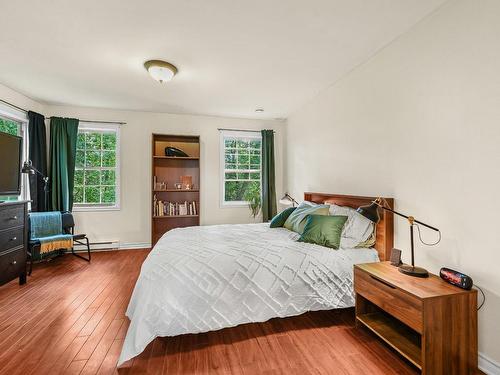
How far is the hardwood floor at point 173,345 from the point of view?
5.29ft

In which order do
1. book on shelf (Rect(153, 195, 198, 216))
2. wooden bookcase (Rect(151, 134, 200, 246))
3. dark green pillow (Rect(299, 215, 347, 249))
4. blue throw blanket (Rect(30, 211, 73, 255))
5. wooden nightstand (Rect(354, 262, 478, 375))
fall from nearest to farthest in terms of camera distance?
wooden nightstand (Rect(354, 262, 478, 375)) → dark green pillow (Rect(299, 215, 347, 249)) → blue throw blanket (Rect(30, 211, 73, 255)) → book on shelf (Rect(153, 195, 198, 216)) → wooden bookcase (Rect(151, 134, 200, 246))

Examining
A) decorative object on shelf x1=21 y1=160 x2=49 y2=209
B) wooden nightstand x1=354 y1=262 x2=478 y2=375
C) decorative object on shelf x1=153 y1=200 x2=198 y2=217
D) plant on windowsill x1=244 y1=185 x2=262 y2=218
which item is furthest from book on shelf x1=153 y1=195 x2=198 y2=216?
wooden nightstand x1=354 y1=262 x2=478 y2=375

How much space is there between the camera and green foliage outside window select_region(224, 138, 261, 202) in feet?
16.2

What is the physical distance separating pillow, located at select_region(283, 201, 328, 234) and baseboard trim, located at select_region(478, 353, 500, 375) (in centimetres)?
155

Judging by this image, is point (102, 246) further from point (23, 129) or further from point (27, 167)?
point (23, 129)

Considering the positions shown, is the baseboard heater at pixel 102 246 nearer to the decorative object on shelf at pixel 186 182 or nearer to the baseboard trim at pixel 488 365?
the decorative object on shelf at pixel 186 182

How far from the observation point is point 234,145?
16.3ft

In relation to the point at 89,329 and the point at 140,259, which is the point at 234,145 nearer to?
the point at 140,259

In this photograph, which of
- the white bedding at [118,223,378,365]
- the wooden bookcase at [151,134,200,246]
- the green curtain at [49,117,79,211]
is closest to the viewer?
the white bedding at [118,223,378,365]

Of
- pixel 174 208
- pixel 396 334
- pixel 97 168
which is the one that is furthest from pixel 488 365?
pixel 97 168

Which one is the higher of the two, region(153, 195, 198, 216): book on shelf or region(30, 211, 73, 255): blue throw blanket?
region(153, 195, 198, 216): book on shelf

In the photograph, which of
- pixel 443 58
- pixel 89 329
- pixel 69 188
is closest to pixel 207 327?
pixel 89 329

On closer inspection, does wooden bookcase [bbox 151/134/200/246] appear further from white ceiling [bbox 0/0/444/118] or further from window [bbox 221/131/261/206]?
white ceiling [bbox 0/0/444/118]

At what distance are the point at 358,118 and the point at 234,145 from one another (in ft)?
8.64
